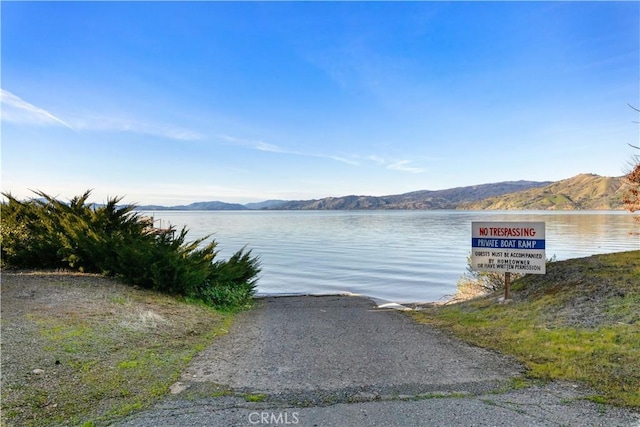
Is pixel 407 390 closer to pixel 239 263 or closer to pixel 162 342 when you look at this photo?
pixel 162 342

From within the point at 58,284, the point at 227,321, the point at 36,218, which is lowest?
the point at 227,321

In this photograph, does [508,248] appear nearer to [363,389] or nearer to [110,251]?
[363,389]

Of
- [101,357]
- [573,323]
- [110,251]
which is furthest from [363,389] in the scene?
[110,251]

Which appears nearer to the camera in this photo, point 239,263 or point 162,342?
point 162,342

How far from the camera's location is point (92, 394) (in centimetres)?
390

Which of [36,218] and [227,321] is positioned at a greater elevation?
[36,218]

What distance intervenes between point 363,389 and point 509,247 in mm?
5571

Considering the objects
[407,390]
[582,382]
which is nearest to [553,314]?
[582,382]

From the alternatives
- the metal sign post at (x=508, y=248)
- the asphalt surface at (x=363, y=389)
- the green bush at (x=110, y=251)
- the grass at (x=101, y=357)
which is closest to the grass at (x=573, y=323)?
the asphalt surface at (x=363, y=389)

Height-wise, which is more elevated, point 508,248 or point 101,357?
point 508,248

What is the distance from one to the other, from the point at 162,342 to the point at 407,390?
350 centimetres

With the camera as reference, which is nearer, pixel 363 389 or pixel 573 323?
pixel 363 389

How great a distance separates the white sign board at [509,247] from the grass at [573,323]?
573 mm

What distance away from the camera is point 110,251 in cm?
1041
